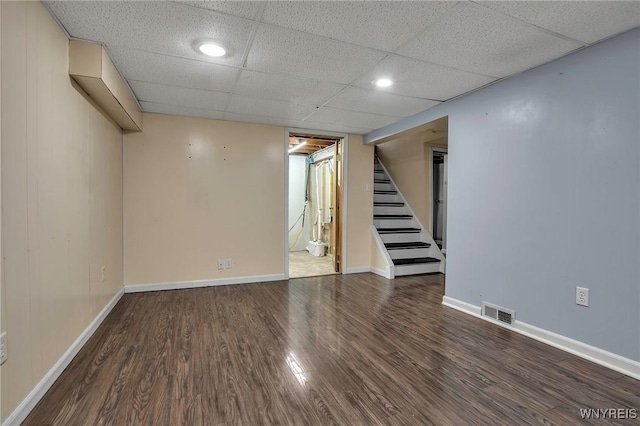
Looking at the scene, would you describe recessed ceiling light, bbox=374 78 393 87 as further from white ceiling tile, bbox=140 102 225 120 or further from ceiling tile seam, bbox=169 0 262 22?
white ceiling tile, bbox=140 102 225 120

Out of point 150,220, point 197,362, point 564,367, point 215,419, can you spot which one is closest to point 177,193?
point 150,220

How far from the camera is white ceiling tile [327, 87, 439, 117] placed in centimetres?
309

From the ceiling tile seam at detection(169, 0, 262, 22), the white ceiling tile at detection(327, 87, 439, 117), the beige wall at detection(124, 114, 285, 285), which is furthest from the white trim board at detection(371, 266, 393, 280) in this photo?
the ceiling tile seam at detection(169, 0, 262, 22)

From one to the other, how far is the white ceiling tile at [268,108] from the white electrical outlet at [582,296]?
9.82ft

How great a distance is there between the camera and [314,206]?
728 cm

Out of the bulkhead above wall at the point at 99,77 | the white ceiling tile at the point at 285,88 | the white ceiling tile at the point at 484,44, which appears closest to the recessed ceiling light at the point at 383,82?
the white ceiling tile at the point at 285,88

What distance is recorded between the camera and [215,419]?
153cm

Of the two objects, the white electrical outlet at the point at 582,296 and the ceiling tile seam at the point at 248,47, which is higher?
the ceiling tile seam at the point at 248,47

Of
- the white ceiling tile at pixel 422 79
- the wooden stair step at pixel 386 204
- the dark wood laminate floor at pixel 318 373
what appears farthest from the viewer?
the wooden stair step at pixel 386 204

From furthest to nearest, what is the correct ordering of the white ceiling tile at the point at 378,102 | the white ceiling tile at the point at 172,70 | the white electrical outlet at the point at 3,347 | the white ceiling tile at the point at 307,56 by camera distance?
the white ceiling tile at the point at 378,102 → the white ceiling tile at the point at 172,70 → the white ceiling tile at the point at 307,56 → the white electrical outlet at the point at 3,347

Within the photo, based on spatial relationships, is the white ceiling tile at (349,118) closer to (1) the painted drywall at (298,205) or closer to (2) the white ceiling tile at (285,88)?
(2) the white ceiling tile at (285,88)

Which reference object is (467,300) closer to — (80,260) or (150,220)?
(80,260)

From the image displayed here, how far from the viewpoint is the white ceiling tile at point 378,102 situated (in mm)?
3086

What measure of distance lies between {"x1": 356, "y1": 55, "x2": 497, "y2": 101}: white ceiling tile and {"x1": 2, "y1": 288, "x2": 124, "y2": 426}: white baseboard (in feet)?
10.1
